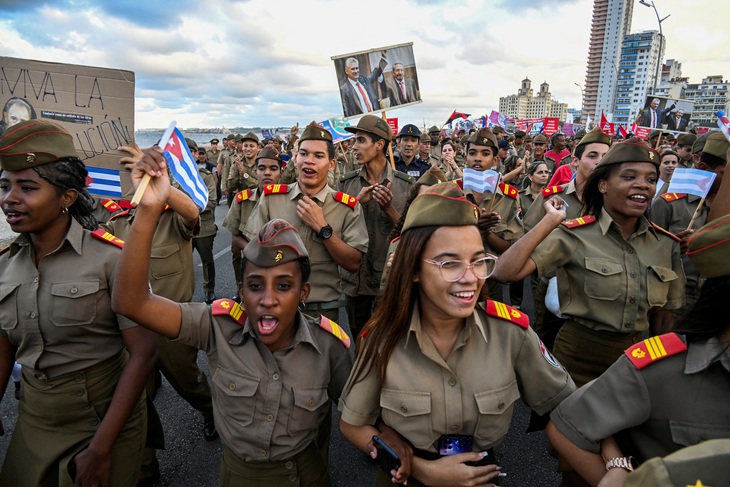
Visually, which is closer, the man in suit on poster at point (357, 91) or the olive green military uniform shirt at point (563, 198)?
the olive green military uniform shirt at point (563, 198)

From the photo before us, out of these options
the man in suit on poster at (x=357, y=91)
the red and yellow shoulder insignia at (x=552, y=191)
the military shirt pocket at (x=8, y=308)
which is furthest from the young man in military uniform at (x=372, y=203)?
the military shirt pocket at (x=8, y=308)

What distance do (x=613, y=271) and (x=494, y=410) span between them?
1.39 meters

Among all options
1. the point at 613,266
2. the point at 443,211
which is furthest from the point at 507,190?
the point at 443,211

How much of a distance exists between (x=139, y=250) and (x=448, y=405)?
130 centimetres

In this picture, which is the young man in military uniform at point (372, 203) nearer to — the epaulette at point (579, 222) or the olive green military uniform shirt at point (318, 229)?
the olive green military uniform shirt at point (318, 229)

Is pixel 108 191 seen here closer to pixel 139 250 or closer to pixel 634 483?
pixel 139 250

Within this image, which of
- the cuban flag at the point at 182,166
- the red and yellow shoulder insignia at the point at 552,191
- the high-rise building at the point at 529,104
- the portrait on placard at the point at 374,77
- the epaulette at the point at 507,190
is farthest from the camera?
the high-rise building at the point at 529,104

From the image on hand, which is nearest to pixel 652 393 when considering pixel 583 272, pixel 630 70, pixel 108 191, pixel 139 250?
pixel 583 272

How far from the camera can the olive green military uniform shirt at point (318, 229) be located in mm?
3268

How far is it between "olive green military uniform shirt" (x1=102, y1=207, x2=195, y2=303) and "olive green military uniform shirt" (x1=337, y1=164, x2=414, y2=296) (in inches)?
55.4

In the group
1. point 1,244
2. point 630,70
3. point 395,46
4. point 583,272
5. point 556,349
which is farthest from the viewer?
point 630,70

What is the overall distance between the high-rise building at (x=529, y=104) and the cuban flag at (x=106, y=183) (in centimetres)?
14529

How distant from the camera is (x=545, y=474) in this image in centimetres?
302

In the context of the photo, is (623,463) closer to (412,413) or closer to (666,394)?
(666,394)
